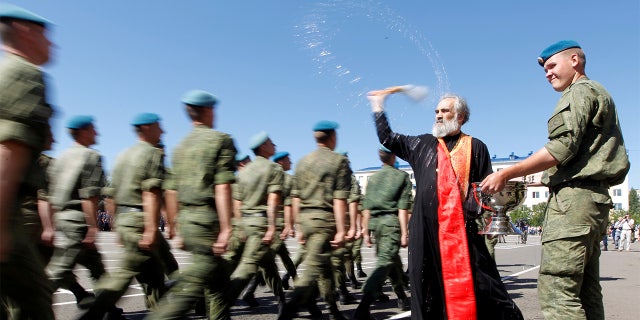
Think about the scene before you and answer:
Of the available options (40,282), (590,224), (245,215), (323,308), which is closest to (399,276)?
(323,308)

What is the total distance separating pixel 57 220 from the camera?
16.6 feet

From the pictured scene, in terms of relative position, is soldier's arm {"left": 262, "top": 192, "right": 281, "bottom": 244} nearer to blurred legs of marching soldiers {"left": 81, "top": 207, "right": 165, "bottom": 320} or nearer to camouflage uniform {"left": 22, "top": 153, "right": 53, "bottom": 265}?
blurred legs of marching soldiers {"left": 81, "top": 207, "right": 165, "bottom": 320}

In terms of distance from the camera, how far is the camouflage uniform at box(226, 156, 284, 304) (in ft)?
18.9

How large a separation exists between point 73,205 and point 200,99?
1824mm

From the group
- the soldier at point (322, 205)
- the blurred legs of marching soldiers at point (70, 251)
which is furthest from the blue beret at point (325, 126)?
the blurred legs of marching soldiers at point (70, 251)

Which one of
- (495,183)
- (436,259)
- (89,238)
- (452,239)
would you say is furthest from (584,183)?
(89,238)

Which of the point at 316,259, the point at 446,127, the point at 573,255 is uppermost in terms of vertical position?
the point at 446,127

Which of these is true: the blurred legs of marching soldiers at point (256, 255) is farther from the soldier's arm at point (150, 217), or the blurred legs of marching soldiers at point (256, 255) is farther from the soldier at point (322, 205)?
the soldier's arm at point (150, 217)

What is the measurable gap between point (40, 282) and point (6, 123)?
747 mm

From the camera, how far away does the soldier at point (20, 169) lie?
221 cm

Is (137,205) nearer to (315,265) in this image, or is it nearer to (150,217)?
(150,217)

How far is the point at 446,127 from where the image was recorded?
3689 millimetres

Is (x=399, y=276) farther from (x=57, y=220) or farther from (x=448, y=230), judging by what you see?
(x=57, y=220)

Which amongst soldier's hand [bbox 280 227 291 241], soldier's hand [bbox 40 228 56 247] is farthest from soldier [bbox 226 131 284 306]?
soldier's hand [bbox 40 228 56 247]
